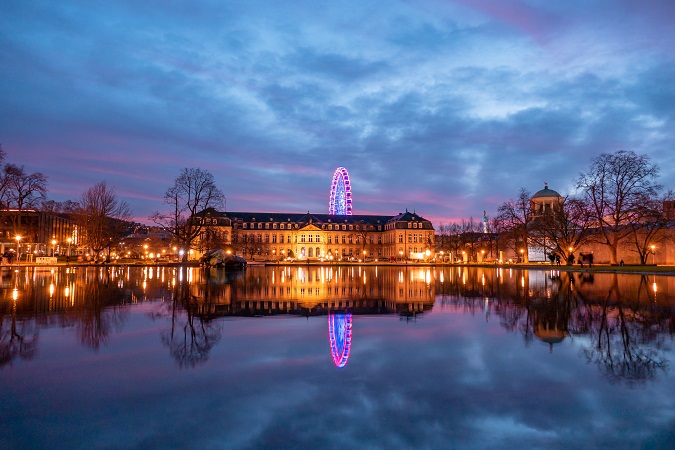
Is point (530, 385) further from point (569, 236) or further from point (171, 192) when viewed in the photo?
point (569, 236)

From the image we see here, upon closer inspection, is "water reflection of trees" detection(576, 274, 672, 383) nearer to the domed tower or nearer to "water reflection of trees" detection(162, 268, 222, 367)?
"water reflection of trees" detection(162, 268, 222, 367)

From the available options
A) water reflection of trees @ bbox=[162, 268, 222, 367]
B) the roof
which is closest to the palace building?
the roof

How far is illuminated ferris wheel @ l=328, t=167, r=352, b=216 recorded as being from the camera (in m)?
115

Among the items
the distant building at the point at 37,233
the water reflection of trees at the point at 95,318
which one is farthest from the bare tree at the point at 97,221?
the water reflection of trees at the point at 95,318

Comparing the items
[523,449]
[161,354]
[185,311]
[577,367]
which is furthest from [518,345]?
[185,311]

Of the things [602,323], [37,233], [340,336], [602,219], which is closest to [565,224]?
[602,219]

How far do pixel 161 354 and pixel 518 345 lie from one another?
25.0 feet

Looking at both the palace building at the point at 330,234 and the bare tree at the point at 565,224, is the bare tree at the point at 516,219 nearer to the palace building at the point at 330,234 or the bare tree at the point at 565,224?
the bare tree at the point at 565,224

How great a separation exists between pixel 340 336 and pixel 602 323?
7.54 m

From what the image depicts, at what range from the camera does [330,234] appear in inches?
5763

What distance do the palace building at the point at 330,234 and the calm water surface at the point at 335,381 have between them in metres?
121

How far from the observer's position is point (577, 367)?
8.24 meters

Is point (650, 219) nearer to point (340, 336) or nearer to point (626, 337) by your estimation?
point (626, 337)

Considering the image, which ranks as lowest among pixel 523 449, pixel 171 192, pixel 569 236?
pixel 523 449
